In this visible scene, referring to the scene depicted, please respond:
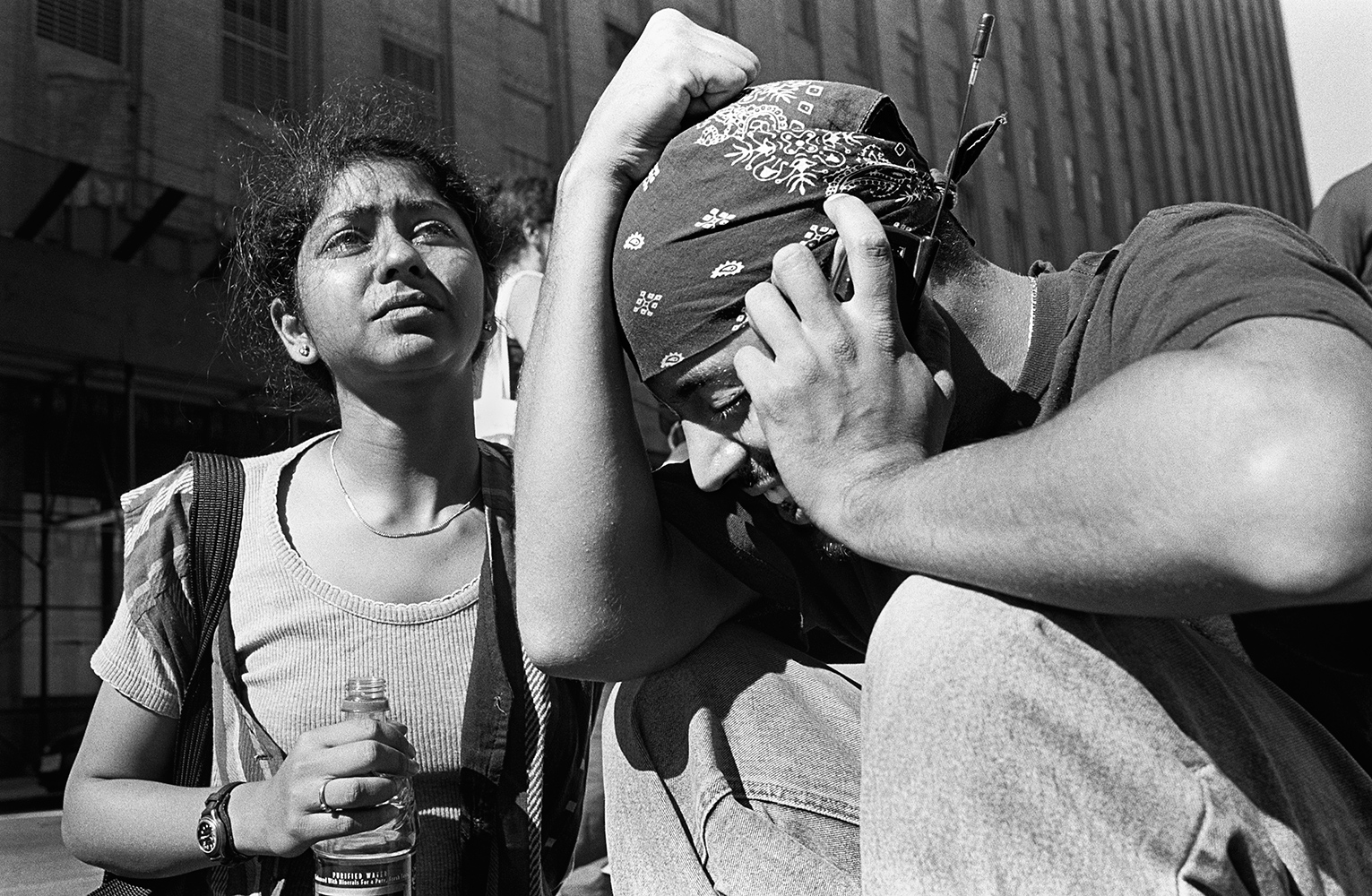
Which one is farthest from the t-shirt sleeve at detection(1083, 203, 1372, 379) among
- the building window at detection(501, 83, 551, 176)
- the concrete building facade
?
the building window at detection(501, 83, 551, 176)

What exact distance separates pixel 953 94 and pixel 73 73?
18.1 m

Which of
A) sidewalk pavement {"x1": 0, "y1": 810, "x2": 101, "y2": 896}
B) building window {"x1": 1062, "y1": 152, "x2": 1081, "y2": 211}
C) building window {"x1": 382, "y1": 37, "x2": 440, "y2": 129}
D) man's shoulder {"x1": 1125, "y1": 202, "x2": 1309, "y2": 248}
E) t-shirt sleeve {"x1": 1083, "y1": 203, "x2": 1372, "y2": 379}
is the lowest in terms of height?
sidewalk pavement {"x1": 0, "y1": 810, "x2": 101, "y2": 896}

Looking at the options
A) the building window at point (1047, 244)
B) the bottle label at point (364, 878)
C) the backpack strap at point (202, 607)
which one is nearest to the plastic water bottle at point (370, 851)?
the bottle label at point (364, 878)

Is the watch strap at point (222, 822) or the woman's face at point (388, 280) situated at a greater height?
the woman's face at point (388, 280)

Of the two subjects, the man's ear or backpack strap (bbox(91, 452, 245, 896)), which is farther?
the man's ear

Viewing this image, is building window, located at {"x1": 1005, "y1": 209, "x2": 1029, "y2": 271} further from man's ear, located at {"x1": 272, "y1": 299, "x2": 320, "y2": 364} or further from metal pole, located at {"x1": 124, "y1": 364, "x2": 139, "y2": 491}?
man's ear, located at {"x1": 272, "y1": 299, "x2": 320, "y2": 364}

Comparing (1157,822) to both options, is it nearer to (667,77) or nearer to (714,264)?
(714,264)

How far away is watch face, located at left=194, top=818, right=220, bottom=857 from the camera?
2.03 metres

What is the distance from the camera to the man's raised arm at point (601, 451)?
1.69 metres

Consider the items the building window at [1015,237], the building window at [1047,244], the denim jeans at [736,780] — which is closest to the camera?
the denim jeans at [736,780]

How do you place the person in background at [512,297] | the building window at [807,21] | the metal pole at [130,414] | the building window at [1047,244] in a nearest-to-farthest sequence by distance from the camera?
the person in background at [512,297] → the metal pole at [130,414] → the building window at [807,21] → the building window at [1047,244]

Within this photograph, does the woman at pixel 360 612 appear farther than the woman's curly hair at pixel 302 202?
No

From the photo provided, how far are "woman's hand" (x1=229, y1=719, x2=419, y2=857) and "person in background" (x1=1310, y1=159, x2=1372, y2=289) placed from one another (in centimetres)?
319

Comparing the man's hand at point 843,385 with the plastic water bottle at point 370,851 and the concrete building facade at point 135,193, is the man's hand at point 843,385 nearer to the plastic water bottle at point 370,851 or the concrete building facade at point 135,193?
the plastic water bottle at point 370,851
